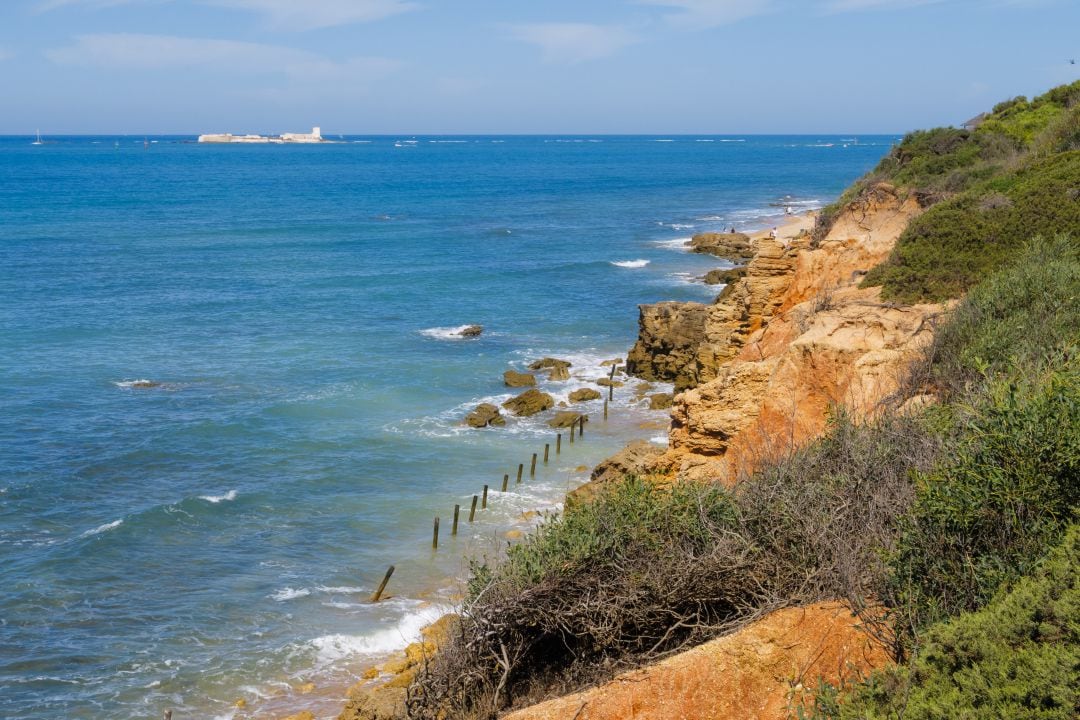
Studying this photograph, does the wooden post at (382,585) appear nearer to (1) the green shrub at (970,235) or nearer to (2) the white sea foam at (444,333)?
(1) the green shrub at (970,235)

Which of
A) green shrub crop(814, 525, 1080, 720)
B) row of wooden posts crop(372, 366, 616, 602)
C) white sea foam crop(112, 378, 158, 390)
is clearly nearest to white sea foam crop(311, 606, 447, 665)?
row of wooden posts crop(372, 366, 616, 602)

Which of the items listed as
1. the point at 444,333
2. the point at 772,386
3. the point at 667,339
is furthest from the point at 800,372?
the point at 444,333

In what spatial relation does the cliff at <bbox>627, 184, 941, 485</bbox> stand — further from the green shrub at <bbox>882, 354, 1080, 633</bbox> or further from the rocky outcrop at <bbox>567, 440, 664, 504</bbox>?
the green shrub at <bbox>882, 354, 1080, 633</bbox>

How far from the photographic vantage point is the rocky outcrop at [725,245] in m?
67.5

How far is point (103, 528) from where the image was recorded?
24.8 m

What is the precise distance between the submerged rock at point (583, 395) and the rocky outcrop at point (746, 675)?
26476 mm

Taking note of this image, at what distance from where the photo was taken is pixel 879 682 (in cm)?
820

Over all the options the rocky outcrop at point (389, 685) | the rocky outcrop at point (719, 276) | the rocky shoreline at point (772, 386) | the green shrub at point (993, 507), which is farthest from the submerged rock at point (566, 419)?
the rocky outcrop at point (719, 276)

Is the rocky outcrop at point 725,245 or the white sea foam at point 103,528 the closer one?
the white sea foam at point 103,528

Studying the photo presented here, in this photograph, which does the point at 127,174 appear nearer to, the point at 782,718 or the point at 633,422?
the point at 633,422

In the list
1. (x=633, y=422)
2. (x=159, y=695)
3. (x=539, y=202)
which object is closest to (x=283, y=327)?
(x=633, y=422)

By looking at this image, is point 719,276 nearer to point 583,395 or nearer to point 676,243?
point 676,243

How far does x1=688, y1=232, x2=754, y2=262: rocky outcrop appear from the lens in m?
67.5

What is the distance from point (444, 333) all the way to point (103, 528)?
75.8 ft
